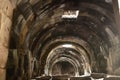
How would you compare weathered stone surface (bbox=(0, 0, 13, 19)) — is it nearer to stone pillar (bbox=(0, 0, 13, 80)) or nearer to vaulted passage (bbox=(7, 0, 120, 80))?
stone pillar (bbox=(0, 0, 13, 80))

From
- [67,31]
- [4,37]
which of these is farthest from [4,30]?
[67,31]

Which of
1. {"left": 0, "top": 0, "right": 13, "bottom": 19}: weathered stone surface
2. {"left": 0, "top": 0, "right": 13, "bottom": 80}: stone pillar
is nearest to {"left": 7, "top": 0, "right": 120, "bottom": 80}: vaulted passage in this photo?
{"left": 0, "top": 0, "right": 13, "bottom": 19}: weathered stone surface

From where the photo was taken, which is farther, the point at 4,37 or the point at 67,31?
the point at 67,31

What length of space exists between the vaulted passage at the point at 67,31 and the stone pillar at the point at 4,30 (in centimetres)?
57

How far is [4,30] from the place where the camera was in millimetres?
4434

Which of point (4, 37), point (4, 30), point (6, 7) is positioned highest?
point (6, 7)

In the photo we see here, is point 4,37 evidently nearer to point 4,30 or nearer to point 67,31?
point 4,30

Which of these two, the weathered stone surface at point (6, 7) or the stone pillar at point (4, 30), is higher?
the weathered stone surface at point (6, 7)

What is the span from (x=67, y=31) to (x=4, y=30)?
7.53m

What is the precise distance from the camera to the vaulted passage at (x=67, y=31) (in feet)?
19.8

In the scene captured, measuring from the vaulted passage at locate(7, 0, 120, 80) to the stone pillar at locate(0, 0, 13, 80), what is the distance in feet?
1.88

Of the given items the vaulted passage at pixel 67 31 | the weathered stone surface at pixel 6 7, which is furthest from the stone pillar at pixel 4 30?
the vaulted passage at pixel 67 31

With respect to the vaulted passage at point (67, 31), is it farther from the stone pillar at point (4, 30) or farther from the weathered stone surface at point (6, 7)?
the stone pillar at point (4, 30)

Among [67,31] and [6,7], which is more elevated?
[67,31]
